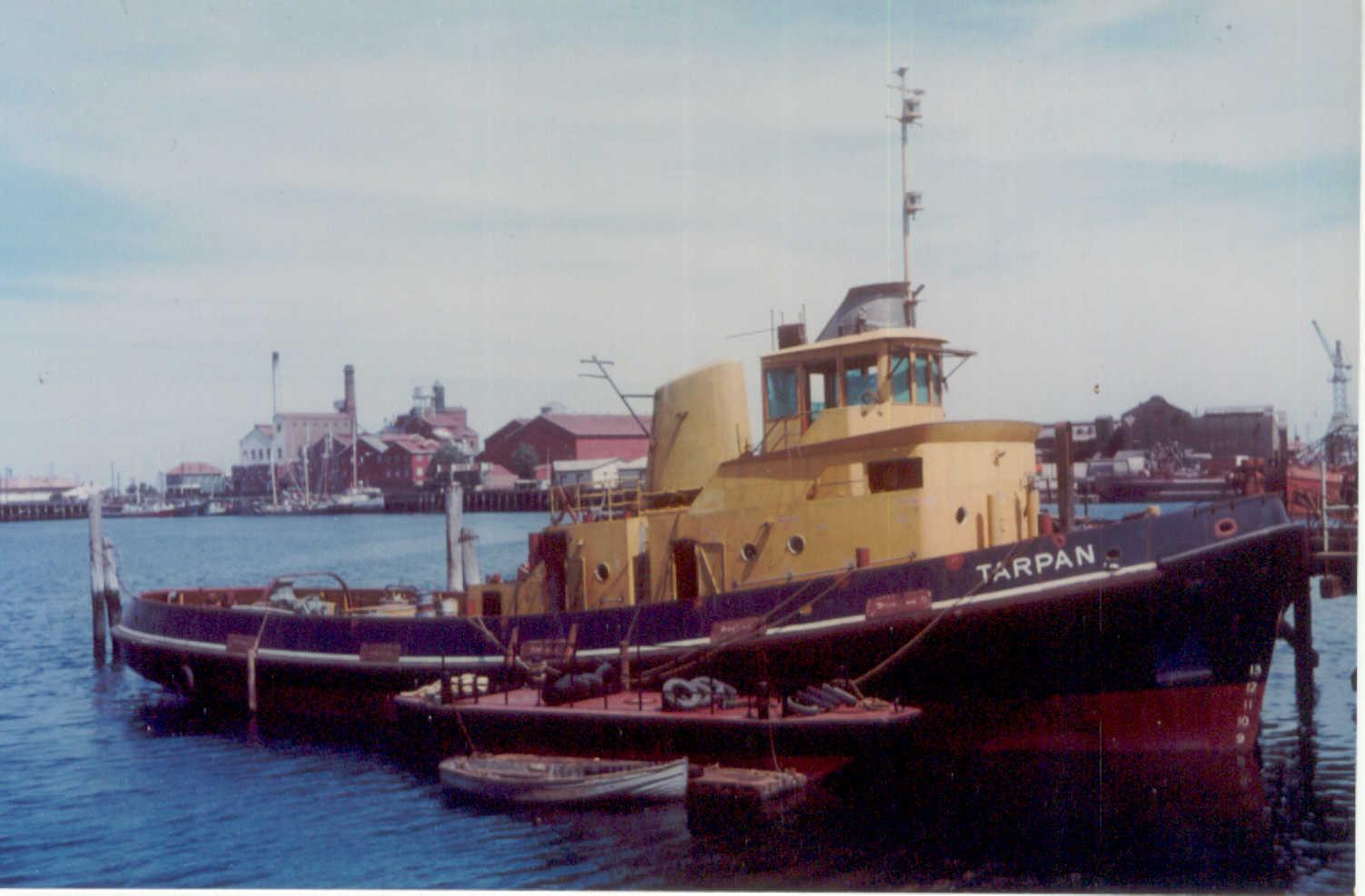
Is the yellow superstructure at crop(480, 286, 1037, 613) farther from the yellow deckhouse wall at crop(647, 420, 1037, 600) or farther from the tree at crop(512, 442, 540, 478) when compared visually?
the tree at crop(512, 442, 540, 478)

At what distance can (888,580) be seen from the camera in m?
12.2

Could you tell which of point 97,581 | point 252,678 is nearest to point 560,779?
point 252,678

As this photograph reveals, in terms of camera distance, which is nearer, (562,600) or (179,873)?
(179,873)

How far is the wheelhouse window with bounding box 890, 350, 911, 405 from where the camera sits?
1357cm

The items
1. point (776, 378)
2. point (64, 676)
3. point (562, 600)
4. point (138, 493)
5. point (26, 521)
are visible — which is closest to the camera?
point (776, 378)

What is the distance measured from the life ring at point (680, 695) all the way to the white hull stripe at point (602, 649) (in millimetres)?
723

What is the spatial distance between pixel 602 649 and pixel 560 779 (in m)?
2.22

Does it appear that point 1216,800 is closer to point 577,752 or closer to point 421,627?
point 577,752

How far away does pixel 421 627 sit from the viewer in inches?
617

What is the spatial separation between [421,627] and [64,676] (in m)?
12.4

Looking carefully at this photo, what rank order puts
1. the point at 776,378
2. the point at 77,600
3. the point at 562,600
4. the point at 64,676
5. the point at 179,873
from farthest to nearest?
the point at 77,600
the point at 64,676
the point at 562,600
the point at 776,378
the point at 179,873

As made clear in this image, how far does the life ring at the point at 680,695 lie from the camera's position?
12336mm

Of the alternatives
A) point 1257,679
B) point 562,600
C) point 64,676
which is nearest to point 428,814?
point 562,600

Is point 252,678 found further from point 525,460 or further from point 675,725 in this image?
point 525,460
